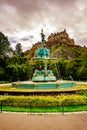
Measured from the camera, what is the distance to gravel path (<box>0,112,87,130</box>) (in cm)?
1016

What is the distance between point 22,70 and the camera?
2060 inches

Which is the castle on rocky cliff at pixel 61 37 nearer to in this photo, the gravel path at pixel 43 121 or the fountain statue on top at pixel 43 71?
the fountain statue on top at pixel 43 71

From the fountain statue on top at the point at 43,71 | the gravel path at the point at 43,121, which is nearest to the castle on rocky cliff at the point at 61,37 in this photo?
the fountain statue on top at the point at 43,71

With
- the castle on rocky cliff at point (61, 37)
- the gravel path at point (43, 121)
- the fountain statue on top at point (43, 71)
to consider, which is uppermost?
the castle on rocky cliff at point (61, 37)

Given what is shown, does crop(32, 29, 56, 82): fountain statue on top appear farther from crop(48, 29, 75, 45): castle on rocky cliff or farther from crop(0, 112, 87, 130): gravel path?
crop(48, 29, 75, 45): castle on rocky cliff

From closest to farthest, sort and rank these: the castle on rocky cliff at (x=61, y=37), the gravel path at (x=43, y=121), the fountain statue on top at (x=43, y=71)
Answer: the gravel path at (x=43, y=121)
the fountain statue on top at (x=43, y=71)
the castle on rocky cliff at (x=61, y=37)

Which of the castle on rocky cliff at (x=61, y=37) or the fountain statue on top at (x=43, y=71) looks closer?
the fountain statue on top at (x=43, y=71)

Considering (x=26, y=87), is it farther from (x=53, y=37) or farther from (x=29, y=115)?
(x=53, y=37)

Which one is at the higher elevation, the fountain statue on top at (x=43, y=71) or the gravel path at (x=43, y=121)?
the fountain statue on top at (x=43, y=71)

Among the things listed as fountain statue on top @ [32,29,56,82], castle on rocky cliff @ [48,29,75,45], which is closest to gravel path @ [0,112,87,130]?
fountain statue on top @ [32,29,56,82]

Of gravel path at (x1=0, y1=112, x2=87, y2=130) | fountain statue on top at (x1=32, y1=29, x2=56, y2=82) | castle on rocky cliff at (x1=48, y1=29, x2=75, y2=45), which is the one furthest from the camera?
castle on rocky cliff at (x1=48, y1=29, x2=75, y2=45)

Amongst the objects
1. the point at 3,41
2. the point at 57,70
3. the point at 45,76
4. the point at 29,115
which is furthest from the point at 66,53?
the point at 29,115

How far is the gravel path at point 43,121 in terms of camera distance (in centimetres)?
1016

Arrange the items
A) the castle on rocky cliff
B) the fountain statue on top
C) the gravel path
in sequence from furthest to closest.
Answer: the castle on rocky cliff
the fountain statue on top
the gravel path
